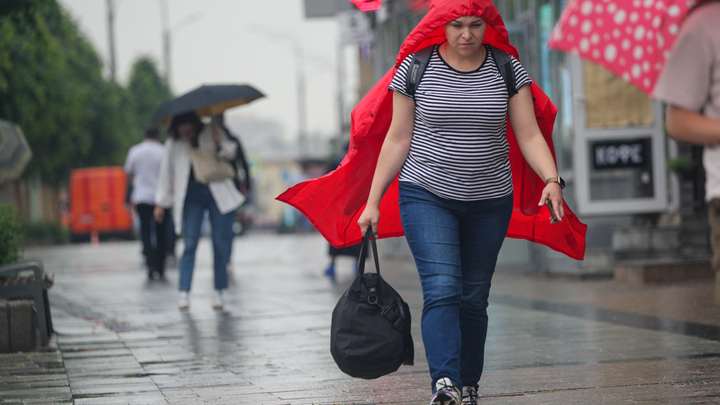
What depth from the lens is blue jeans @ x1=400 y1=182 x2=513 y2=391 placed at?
158 inches

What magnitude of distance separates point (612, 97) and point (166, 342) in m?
6.30

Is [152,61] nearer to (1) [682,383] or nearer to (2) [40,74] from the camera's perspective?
(2) [40,74]

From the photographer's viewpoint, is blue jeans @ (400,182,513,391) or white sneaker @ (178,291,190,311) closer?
blue jeans @ (400,182,513,391)

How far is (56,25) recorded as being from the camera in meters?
32.5

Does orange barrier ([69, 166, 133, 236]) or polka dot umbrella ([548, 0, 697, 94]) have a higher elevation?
polka dot umbrella ([548, 0, 697, 94])

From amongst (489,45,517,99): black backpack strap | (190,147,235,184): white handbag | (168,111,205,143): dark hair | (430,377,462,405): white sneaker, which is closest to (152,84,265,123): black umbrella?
(168,111,205,143): dark hair

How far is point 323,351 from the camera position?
6.28 meters

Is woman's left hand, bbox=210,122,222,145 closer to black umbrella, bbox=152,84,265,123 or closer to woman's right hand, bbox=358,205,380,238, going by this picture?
black umbrella, bbox=152,84,265,123

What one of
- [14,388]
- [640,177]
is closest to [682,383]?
[14,388]

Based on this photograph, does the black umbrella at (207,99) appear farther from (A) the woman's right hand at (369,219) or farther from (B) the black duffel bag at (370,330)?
(B) the black duffel bag at (370,330)

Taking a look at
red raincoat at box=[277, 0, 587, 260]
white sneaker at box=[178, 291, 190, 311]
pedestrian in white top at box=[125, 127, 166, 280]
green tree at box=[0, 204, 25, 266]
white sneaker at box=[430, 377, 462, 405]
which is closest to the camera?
white sneaker at box=[430, 377, 462, 405]

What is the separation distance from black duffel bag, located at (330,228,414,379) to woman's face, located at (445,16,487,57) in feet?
2.88

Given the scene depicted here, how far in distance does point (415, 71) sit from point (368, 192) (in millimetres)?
728

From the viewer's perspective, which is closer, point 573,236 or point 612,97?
point 573,236
